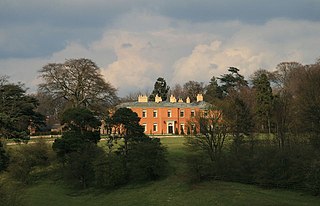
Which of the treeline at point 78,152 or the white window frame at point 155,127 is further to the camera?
the white window frame at point 155,127

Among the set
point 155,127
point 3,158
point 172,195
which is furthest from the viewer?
point 155,127

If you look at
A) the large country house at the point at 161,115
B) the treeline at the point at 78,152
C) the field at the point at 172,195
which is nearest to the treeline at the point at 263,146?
the field at the point at 172,195

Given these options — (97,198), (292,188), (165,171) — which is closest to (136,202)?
(97,198)

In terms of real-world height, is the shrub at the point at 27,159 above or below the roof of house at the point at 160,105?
below

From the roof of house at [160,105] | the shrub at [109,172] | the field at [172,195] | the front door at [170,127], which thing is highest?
the roof of house at [160,105]

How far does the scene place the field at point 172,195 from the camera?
27.3 meters

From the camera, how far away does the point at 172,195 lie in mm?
31016

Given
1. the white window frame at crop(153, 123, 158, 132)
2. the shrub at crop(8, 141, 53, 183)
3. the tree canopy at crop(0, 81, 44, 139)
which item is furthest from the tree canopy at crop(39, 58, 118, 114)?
the white window frame at crop(153, 123, 158, 132)

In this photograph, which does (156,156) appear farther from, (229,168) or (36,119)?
(36,119)

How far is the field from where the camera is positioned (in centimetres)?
2730

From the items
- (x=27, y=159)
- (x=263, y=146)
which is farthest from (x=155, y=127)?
(x=263, y=146)

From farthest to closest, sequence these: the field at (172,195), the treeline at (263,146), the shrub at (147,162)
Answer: the shrub at (147,162) < the treeline at (263,146) < the field at (172,195)

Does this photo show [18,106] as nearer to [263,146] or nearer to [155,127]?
[263,146]

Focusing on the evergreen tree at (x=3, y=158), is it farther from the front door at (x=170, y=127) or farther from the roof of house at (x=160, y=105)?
the front door at (x=170, y=127)
